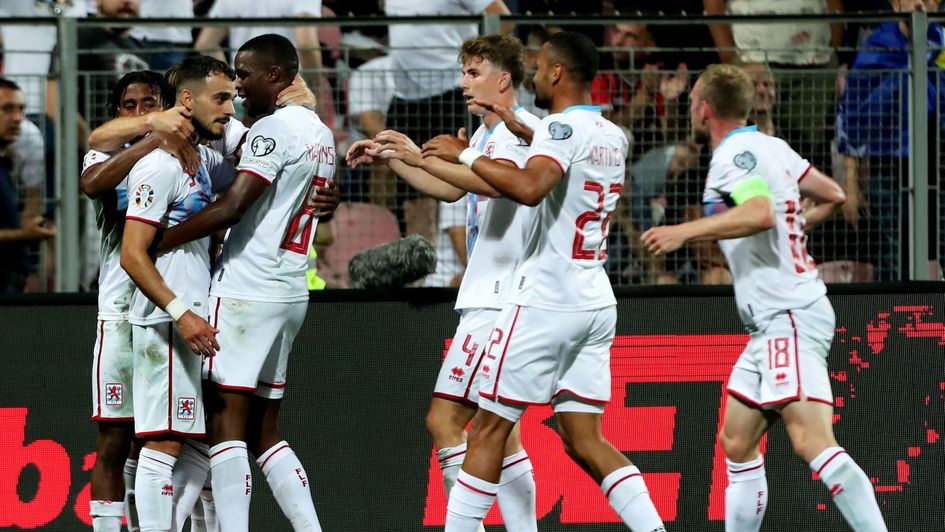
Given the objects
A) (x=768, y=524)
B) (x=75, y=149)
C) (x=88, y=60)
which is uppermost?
(x=88, y=60)

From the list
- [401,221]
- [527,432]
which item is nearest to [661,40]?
[401,221]

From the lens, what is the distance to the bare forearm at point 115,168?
548 cm

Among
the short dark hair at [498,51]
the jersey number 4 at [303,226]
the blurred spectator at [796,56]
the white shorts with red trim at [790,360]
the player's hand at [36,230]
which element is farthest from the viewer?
the blurred spectator at [796,56]

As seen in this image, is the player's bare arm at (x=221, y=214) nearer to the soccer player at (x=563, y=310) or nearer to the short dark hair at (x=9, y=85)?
the soccer player at (x=563, y=310)

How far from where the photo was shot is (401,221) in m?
7.31

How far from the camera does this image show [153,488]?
5531 mm

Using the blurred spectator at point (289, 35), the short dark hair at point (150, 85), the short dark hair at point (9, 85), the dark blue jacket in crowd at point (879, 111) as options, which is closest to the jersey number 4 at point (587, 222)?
the short dark hair at point (150, 85)

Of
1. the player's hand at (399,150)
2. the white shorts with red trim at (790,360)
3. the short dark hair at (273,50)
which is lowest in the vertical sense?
the white shorts with red trim at (790,360)

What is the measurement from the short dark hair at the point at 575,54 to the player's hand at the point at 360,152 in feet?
2.84

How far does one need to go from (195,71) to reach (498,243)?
1.55 m

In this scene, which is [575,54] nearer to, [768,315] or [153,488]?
[768,315]

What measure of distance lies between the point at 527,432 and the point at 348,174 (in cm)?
176

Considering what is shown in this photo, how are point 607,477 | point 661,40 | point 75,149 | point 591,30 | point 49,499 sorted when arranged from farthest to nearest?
point 591,30, point 661,40, point 75,149, point 49,499, point 607,477

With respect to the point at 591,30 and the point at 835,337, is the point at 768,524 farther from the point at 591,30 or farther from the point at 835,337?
the point at 591,30
